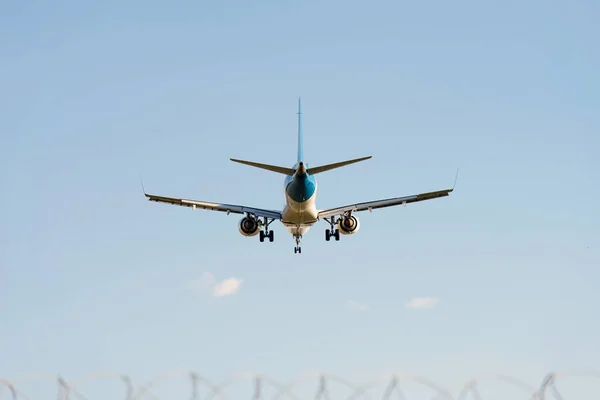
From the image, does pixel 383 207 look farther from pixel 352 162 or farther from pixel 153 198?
pixel 153 198

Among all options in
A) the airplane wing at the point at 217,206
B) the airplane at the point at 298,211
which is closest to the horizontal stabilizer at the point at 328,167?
the airplane at the point at 298,211

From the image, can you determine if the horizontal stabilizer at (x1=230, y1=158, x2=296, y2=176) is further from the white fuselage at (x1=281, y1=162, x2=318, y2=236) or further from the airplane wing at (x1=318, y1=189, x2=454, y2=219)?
the airplane wing at (x1=318, y1=189, x2=454, y2=219)

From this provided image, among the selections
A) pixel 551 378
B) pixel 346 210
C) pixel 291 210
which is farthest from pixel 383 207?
pixel 551 378

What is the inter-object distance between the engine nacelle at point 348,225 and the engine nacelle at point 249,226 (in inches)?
331

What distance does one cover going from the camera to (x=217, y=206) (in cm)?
8888

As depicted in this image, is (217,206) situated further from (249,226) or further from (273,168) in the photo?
(273,168)

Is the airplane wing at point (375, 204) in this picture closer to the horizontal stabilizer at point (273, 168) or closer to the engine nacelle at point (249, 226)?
the engine nacelle at point (249, 226)

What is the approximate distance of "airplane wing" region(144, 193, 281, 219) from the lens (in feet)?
284

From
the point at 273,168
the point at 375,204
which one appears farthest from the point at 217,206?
the point at 375,204

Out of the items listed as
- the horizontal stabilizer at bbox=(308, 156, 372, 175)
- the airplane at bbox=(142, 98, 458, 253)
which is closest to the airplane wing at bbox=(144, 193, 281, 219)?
the airplane at bbox=(142, 98, 458, 253)

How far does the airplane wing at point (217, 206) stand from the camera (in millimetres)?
86688

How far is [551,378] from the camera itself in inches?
1310

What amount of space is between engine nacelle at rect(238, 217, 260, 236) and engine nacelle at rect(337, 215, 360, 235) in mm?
8403

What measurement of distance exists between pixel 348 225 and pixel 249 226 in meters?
9.97
